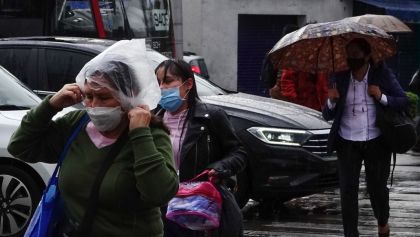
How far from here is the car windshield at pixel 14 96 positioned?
8.19 metres

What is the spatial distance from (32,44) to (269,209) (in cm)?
293

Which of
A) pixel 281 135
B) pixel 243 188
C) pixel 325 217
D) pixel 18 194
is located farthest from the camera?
pixel 325 217

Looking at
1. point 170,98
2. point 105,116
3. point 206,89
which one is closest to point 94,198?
point 105,116

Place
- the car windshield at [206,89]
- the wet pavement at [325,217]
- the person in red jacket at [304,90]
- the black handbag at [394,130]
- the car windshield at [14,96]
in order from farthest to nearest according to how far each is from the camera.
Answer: the person in red jacket at [304,90] → the car windshield at [206,89] → the wet pavement at [325,217] → the car windshield at [14,96] → the black handbag at [394,130]

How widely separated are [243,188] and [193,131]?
385 cm

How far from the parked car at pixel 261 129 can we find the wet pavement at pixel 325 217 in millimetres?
232

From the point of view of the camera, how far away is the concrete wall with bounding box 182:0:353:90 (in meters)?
28.6

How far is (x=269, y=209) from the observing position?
10.2 metres

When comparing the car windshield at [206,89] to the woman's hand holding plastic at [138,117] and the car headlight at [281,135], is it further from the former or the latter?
the woman's hand holding plastic at [138,117]

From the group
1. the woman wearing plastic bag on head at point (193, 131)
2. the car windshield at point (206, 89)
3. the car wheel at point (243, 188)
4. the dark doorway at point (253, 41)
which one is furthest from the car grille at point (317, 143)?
the dark doorway at point (253, 41)

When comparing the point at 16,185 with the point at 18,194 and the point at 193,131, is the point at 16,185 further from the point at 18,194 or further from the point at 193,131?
the point at 193,131

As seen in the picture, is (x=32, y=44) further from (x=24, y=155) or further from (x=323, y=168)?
(x=24, y=155)

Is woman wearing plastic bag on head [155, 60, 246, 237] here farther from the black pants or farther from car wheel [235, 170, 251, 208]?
car wheel [235, 170, 251, 208]

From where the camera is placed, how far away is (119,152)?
3.73m
